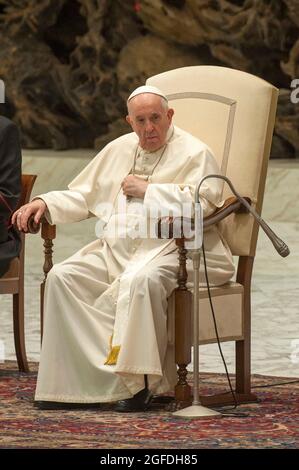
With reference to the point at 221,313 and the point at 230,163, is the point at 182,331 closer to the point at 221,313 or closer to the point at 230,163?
the point at 221,313

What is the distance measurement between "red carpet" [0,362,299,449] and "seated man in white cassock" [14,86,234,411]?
6.1 inches

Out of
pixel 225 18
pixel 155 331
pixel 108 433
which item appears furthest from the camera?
pixel 225 18

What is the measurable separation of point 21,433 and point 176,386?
90cm

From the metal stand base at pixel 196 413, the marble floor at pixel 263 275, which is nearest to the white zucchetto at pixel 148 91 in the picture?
the metal stand base at pixel 196 413

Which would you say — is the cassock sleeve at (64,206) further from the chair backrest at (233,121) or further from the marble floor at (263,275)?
the marble floor at (263,275)

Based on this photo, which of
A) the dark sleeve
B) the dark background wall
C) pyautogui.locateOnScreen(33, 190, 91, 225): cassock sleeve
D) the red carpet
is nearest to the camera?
the red carpet

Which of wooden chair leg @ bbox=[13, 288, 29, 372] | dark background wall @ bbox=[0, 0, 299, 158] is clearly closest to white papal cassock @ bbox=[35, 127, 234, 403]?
wooden chair leg @ bbox=[13, 288, 29, 372]

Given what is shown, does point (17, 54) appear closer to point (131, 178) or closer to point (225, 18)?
point (225, 18)

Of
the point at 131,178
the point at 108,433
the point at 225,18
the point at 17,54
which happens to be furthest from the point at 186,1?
the point at 108,433

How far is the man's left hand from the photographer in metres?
6.98

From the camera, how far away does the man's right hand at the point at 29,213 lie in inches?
271

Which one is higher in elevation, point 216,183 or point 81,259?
point 216,183

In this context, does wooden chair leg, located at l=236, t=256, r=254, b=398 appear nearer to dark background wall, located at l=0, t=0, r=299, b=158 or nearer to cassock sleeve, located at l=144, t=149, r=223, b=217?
cassock sleeve, located at l=144, t=149, r=223, b=217

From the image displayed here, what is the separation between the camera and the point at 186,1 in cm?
1439
